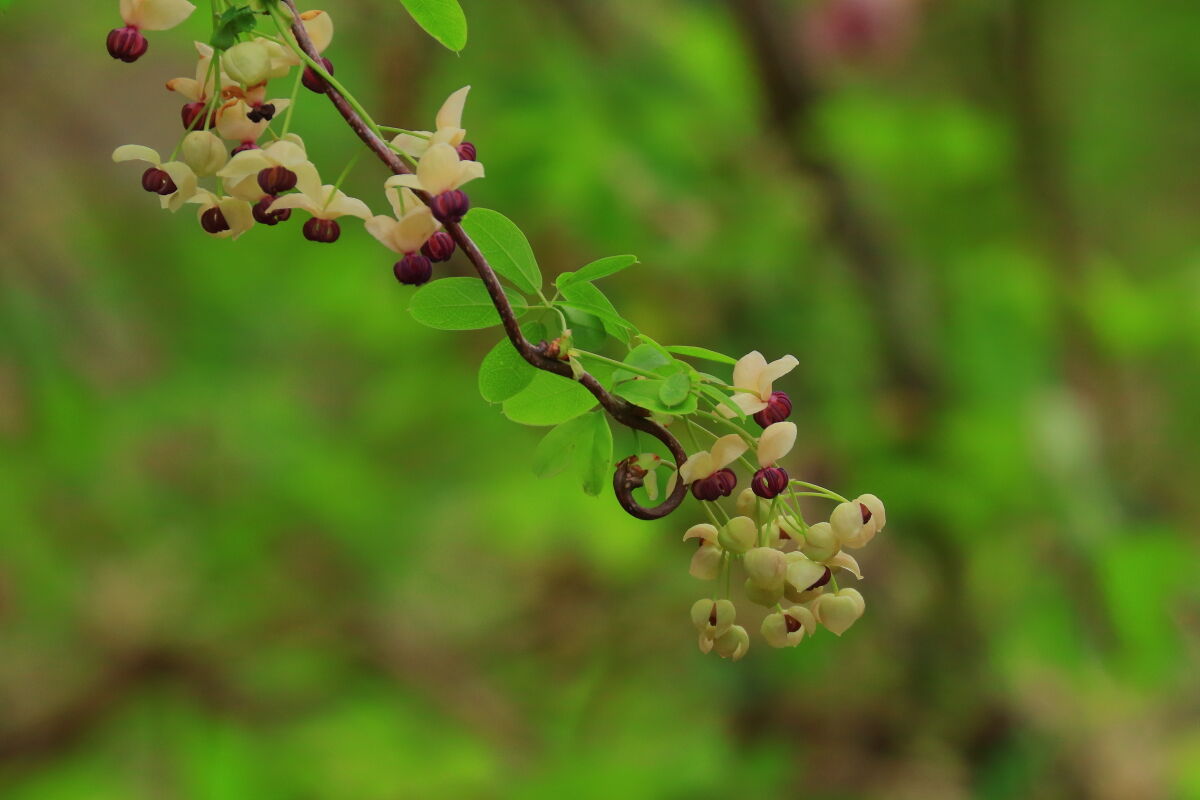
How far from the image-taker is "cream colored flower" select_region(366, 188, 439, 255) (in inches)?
19.0

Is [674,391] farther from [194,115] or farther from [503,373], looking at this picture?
[194,115]

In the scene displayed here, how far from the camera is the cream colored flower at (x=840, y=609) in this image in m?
0.54

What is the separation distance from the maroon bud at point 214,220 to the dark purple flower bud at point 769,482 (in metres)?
0.26

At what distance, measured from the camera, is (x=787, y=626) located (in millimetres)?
555

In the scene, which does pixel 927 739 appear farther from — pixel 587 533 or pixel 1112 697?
pixel 587 533

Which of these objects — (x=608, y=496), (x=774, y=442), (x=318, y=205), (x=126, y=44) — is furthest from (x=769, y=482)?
(x=608, y=496)

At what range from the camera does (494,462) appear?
2.65 m

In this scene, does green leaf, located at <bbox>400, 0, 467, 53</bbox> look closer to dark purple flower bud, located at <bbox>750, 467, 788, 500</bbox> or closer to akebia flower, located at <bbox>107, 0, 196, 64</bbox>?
akebia flower, located at <bbox>107, 0, 196, 64</bbox>

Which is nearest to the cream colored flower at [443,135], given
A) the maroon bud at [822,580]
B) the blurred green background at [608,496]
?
the maroon bud at [822,580]

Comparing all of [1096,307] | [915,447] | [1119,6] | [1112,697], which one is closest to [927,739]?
[1112,697]

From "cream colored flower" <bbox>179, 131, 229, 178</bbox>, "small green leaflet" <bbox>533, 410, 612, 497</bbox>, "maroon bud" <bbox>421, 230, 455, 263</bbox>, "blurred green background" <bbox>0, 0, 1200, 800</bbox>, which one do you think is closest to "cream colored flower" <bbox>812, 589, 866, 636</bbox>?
"small green leaflet" <bbox>533, 410, 612, 497</bbox>

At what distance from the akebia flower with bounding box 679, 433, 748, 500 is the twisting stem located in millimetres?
11

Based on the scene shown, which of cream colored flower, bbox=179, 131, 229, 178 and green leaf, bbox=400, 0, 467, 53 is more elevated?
green leaf, bbox=400, 0, 467, 53

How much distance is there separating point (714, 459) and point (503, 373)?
11cm
